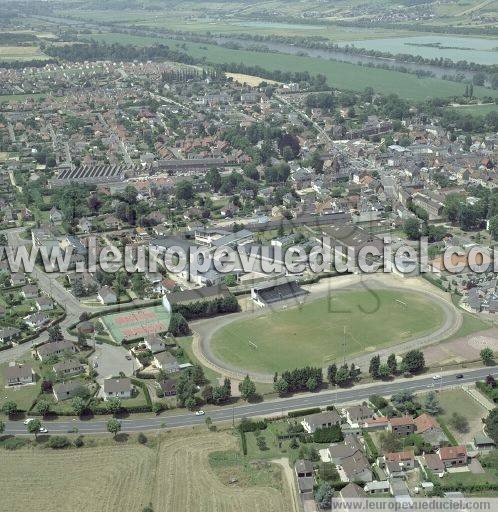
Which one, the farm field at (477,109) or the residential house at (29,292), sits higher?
the farm field at (477,109)

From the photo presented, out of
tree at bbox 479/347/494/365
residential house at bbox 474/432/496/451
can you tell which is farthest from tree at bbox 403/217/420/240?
residential house at bbox 474/432/496/451

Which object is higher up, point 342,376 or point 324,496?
point 342,376

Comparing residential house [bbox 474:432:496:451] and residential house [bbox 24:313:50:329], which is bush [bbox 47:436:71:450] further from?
residential house [bbox 474:432:496:451]

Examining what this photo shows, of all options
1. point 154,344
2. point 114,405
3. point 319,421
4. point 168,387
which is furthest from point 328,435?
point 154,344

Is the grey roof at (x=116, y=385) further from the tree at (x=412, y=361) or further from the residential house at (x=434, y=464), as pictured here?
the residential house at (x=434, y=464)

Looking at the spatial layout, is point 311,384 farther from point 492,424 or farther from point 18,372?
point 18,372

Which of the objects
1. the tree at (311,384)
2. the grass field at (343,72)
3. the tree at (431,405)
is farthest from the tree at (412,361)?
the grass field at (343,72)

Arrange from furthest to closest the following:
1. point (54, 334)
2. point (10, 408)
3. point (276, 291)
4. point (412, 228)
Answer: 1. point (412, 228)
2. point (276, 291)
3. point (54, 334)
4. point (10, 408)
